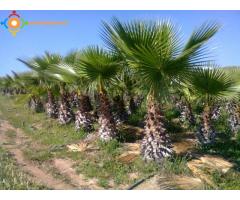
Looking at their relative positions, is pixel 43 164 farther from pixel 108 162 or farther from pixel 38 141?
pixel 38 141

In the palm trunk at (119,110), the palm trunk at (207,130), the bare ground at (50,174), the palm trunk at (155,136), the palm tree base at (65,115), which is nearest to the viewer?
the bare ground at (50,174)

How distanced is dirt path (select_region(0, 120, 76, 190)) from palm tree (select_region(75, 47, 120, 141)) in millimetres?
2650

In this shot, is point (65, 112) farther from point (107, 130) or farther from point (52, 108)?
point (107, 130)

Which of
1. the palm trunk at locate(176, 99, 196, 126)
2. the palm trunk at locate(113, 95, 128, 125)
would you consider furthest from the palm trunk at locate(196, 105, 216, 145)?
the palm trunk at locate(113, 95, 128, 125)

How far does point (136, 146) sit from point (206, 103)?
254cm

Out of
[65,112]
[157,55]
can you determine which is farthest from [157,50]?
[65,112]

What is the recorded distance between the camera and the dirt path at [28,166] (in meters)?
Result: 9.78

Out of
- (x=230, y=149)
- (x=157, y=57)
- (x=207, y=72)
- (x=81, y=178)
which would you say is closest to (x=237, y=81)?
(x=207, y=72)

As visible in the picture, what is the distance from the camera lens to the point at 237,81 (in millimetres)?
11602

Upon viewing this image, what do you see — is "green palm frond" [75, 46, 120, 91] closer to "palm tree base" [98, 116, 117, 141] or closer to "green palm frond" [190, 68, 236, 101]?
"palm tree base" [98, 116, 117, 141]

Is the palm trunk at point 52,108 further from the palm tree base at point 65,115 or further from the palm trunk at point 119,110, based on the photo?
the palm trunk at point 119,110

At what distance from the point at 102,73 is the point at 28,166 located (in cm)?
359

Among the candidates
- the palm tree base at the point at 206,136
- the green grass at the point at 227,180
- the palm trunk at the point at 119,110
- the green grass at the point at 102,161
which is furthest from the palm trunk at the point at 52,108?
the green grass at the point at 227,180

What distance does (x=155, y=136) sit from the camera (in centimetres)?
1055
